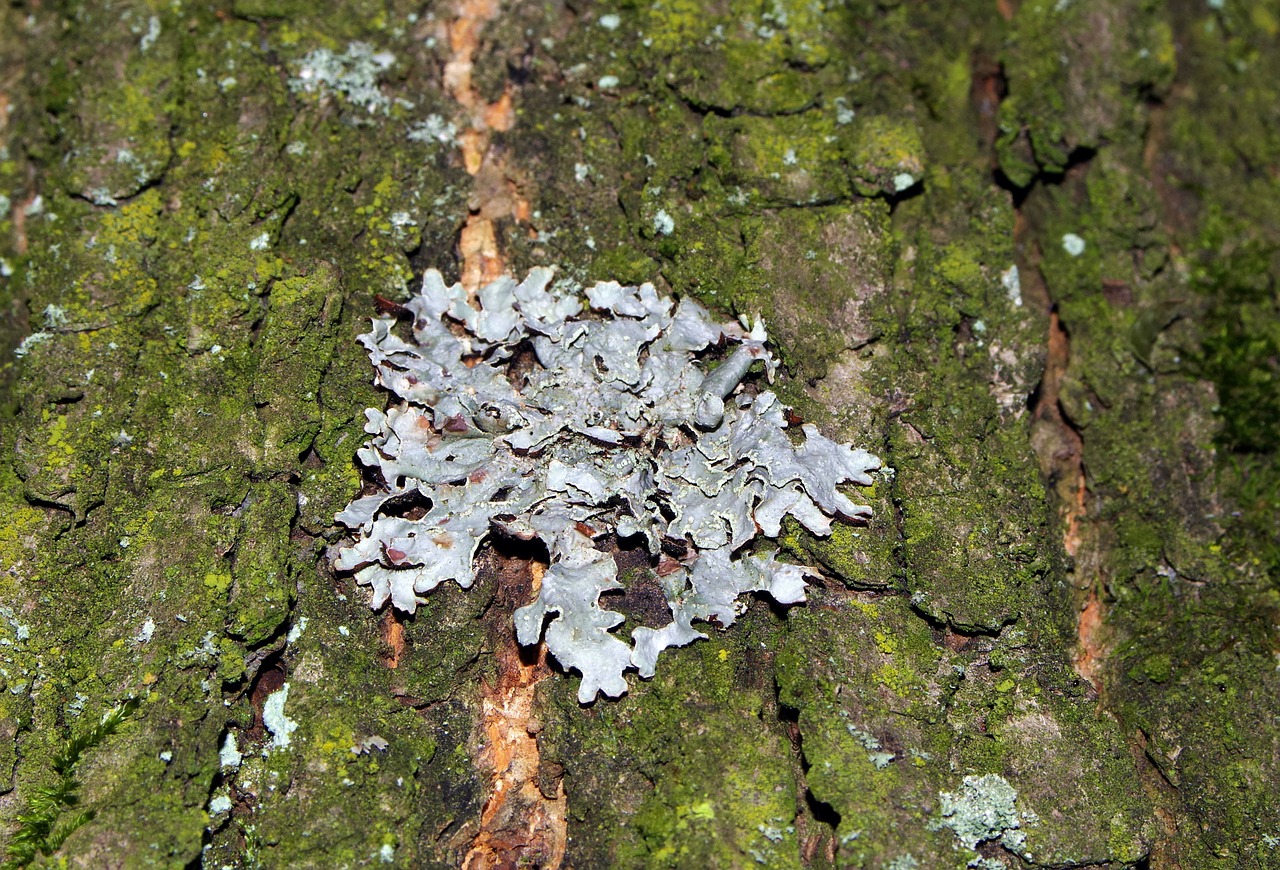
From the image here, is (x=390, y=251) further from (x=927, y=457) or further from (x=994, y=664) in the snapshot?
(x=994, y=664)

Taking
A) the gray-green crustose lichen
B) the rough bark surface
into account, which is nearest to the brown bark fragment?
the rough bark surface

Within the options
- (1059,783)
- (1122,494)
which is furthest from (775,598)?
(1122,494)

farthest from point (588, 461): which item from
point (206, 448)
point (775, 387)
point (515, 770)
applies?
point (206, 448)

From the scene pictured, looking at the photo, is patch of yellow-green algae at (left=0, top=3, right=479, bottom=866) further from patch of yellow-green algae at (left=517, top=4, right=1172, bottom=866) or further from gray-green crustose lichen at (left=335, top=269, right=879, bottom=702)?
patch of yellow-green algae at (left=517, top=4, right=1172, bottom=866)

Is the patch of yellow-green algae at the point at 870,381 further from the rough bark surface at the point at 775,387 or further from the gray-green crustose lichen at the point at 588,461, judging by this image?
the gray-green crustose lichen at the point at 588,461

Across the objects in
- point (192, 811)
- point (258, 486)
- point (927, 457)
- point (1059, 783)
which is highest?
point (927, 457)

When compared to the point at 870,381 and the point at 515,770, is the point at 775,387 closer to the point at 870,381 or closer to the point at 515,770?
the point at 870,381
